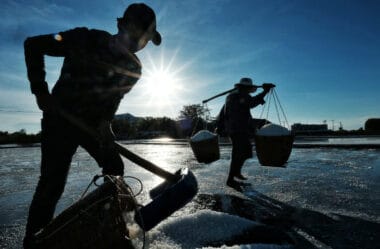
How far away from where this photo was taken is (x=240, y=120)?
500cm

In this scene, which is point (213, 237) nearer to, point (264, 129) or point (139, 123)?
point (264, 129)

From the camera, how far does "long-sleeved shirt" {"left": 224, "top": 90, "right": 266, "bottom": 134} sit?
16.4ft

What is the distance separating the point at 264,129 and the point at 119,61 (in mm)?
3049

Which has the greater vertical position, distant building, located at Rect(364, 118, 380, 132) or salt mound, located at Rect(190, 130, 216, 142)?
distant building, located at Rect(364, 118, 380, 132)

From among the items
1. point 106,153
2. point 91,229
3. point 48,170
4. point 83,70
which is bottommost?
point 91,229

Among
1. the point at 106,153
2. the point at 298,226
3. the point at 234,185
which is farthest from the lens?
the point at 234,185

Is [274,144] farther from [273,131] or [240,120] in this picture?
[240,120]

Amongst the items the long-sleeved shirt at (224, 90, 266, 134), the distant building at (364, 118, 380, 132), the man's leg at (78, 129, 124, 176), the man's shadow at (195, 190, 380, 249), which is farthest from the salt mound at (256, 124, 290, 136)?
the distant building at (364, 118, 380, 132)

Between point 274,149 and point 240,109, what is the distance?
939 millimetres

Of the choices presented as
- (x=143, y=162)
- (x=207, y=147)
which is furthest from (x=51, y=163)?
(x=207, y=147)

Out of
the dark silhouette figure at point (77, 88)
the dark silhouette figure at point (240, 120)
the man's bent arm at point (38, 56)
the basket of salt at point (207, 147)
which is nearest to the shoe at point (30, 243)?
the dark silhouette figure at point (77, 88)

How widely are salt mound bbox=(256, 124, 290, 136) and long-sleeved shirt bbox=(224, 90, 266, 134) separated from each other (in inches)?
16.6

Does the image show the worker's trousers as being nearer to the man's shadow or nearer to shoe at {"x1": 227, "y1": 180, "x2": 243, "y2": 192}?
the man's shadow

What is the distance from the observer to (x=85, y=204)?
1.68 meters
